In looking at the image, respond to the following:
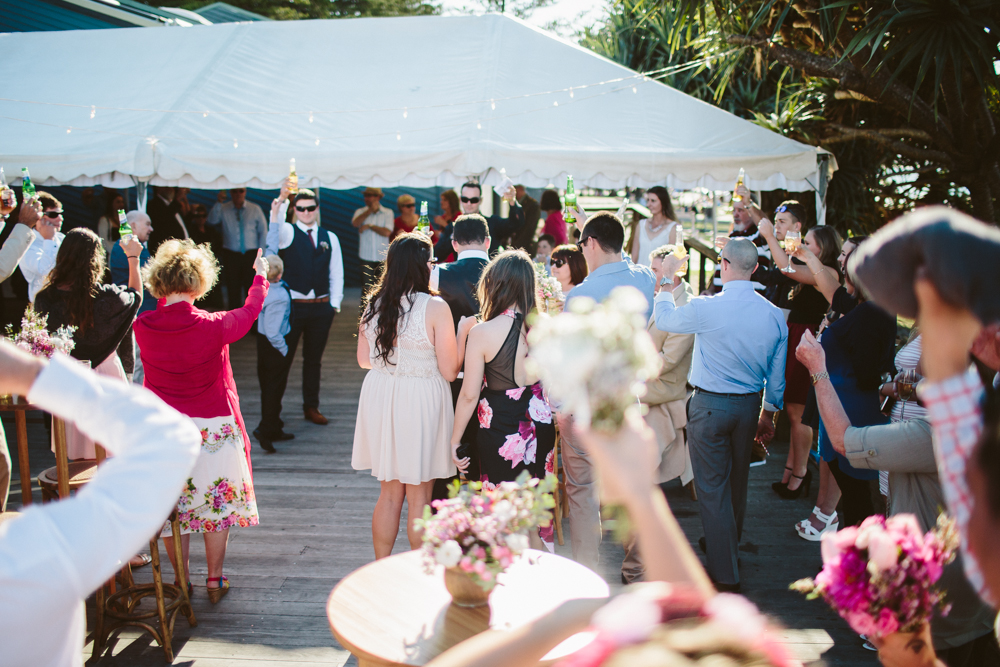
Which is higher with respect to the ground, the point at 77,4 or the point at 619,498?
the point at 77,4

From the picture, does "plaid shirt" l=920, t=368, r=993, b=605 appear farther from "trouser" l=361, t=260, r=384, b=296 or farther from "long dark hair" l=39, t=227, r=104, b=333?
"long dark hair" l=39, t=227, r=104, b=333

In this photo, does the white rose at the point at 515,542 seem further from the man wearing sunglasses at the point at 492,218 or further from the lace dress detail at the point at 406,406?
the man wearing sunglasses at the point at 492,218

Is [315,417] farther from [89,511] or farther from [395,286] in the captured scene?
[89,511]

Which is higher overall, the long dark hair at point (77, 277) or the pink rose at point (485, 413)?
the long dark hair at point (77, 277)

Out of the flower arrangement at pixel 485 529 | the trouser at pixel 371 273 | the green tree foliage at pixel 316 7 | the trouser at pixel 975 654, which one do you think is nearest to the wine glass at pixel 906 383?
the trouser at pixel 975 654

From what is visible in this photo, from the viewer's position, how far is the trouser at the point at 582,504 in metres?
3.44

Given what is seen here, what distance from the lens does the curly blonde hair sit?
121 inches

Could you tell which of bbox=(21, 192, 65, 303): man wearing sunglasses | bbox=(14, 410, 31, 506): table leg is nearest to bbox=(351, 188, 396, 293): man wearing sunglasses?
bbox=(21, 192, 65, 303): man wearing sunglasses

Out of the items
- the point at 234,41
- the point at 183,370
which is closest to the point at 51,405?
the point at 183,370

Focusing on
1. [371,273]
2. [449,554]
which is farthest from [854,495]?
[371,273]

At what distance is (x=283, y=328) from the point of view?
529 cm

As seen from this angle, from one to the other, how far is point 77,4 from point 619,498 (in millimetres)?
12496

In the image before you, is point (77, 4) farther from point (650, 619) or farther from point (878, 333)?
point (650, 619)

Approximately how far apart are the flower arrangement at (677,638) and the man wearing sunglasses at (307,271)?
4.88 m
